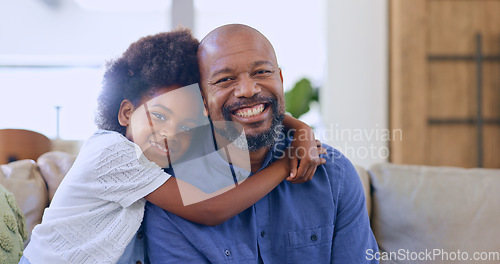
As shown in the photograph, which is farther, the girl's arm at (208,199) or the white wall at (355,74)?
the white wall at (355,74)

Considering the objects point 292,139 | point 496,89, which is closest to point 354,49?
→ point 496,89

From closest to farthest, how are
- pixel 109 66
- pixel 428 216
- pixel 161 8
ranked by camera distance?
pixel 109 66, pixel 428 216, pixel 161 8

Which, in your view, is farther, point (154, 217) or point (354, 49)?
point (354, 49)

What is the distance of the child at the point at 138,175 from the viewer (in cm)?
111

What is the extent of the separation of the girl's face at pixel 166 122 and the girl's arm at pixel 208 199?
114 millimetres

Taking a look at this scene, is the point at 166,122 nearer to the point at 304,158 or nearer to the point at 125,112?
the point at 125,112

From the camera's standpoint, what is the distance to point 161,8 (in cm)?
370

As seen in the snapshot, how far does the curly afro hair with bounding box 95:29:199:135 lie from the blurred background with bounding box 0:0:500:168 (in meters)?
1.70

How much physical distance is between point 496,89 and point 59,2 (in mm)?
3487

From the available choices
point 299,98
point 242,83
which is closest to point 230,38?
point 242,83

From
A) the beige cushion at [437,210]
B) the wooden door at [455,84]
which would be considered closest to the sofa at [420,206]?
the beige cushion at [437,210]

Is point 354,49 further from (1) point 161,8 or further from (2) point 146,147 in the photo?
(2) point 146,147

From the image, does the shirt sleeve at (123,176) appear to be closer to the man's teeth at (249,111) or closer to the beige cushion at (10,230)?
the man's teeth at (249,111)

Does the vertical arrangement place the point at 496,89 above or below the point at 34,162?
above
